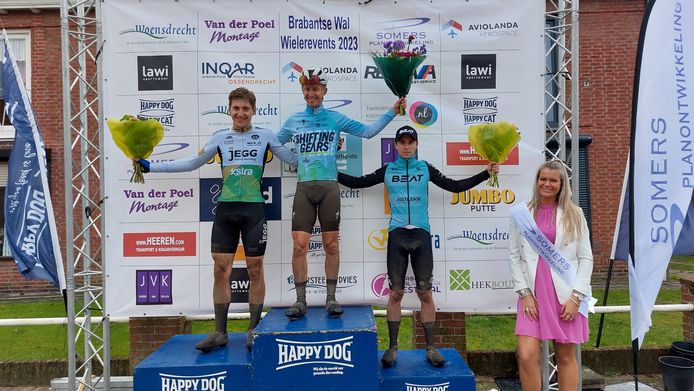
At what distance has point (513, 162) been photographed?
13.5ft

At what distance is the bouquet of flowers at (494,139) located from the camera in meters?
3.67

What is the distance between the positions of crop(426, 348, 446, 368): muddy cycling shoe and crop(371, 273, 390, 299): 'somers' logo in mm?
684

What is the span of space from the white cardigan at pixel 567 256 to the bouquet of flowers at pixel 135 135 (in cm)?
268

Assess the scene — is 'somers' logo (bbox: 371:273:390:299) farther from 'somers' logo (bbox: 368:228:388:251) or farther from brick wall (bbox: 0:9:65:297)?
brick wall (bbox: 0:9:65:297)

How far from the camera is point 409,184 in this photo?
3709mm

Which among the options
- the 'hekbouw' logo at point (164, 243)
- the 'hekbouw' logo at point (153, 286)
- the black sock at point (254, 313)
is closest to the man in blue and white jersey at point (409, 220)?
the black sock at point (254, 313)

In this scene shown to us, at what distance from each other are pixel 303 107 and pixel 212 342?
1.98 metres

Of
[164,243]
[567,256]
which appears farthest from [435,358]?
[164,243]

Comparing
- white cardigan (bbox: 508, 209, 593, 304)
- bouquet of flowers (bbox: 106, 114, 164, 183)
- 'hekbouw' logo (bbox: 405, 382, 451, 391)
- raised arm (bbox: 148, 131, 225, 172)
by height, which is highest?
bouquet of flowers (bbox: 106, 114, 164, 183)

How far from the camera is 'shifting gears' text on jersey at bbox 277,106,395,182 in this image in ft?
12.2

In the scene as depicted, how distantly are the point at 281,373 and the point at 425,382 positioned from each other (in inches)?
38.0

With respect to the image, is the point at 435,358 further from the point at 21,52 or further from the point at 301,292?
the point at 21,52

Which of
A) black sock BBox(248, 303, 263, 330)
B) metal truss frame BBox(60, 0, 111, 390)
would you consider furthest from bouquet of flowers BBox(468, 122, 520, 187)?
metal truss frame BBox(60, 0, 111, 390)

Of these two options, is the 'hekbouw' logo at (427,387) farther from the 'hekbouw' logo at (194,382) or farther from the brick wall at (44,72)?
the brick wall at (44,72)
